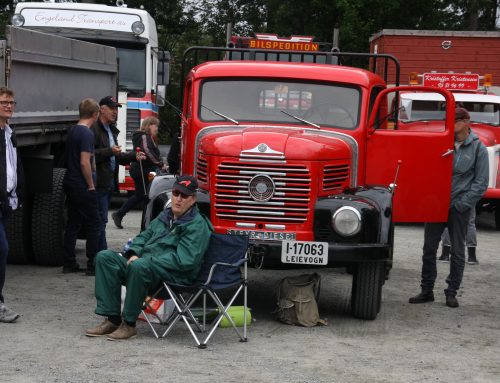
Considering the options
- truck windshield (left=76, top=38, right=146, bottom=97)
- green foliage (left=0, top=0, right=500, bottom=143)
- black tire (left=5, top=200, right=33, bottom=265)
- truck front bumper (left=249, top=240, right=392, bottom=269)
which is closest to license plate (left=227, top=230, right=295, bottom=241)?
truck front bumper (left=249, top=240, right=392, bottom=269)

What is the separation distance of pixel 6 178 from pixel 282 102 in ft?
9.40

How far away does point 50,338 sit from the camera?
313 inches

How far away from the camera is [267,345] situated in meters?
8.02

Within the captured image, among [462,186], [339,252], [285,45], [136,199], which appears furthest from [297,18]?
[339,252]

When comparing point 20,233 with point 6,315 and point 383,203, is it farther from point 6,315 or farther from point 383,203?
point 383,203

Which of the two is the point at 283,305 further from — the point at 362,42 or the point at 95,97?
the point at 362,42

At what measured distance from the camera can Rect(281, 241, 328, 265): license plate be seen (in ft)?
28.6

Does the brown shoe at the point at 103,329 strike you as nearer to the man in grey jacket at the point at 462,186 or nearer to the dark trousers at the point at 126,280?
the dark trousers at the point at 126,280

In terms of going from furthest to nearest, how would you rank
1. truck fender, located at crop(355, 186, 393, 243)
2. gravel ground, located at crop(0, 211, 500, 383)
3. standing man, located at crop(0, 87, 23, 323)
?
truck fender, located at crop(355, 186, 393, 243)
standing man, located at crop(0, 87, 23, 323)
gravel ground, located at crop(0, 211, 500, 383)

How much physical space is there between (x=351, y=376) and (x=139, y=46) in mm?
11854

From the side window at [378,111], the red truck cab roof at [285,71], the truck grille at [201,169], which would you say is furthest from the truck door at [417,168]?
the truck grille at [201,169]

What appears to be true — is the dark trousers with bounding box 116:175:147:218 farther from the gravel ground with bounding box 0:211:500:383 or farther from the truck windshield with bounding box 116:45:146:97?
the gravel ground with bounding box 0:211:500:383

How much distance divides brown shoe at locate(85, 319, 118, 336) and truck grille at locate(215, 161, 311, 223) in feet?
5.30

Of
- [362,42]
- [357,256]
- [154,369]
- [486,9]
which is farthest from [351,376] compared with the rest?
[486,9]
